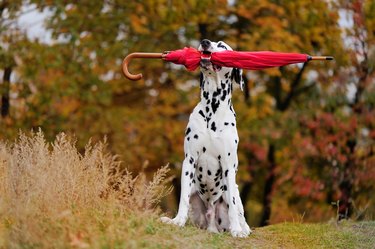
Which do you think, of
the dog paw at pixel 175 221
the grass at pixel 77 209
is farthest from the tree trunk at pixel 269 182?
the dog paw at pixel 175 221

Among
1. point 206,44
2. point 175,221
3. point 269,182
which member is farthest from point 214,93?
point 269,182

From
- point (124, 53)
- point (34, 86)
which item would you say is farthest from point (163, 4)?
point (34, 86)

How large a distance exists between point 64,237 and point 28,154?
151cm

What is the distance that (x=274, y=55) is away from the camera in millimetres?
7551

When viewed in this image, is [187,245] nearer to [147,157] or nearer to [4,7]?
[4,7]

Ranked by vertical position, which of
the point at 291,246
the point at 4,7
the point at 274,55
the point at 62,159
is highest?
the point at 4,7

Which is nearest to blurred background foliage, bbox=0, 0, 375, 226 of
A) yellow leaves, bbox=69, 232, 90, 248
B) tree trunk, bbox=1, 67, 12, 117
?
tree trunk, bbox=1, 67, 12, 117

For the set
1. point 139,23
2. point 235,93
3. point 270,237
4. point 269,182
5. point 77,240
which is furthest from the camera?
point 269,182

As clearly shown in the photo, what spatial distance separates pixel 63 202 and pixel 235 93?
8911 mm

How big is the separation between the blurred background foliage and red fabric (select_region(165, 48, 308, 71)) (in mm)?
5828

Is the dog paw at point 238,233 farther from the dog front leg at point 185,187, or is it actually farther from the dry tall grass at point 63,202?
the dry tall grass at point 63,202

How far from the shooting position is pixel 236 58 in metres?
7.30

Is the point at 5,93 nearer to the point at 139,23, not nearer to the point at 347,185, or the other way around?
the point at 139,23

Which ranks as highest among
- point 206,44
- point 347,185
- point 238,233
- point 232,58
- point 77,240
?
point 206,44
